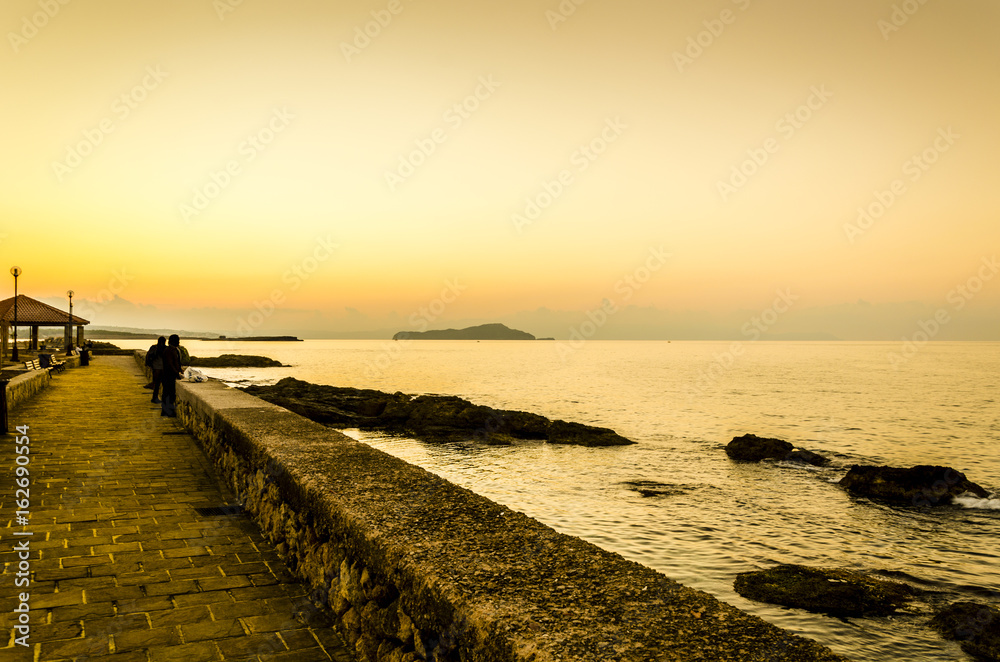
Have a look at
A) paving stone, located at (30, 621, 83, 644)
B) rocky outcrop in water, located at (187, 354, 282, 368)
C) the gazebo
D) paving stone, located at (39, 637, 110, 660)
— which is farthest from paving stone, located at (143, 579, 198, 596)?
rocky outcrop in water, located at (187, 354, 282, 368)

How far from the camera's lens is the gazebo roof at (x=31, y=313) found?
83.1 ft

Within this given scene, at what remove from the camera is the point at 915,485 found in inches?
554

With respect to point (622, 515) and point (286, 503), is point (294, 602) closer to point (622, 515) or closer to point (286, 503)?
point (286, 503)

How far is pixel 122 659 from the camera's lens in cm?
278

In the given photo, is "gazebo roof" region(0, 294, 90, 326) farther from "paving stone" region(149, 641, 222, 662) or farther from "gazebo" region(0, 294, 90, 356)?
"paving stone" region(149, 641, 222, 662)

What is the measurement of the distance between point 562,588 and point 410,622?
2.09ft

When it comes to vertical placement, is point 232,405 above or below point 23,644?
above

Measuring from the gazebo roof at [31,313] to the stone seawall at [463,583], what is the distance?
90.5ft

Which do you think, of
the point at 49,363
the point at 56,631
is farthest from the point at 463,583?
the point at 49,363

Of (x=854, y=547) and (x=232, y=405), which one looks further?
(x=854, y=547)

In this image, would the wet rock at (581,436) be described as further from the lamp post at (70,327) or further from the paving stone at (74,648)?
the lamp post at (70,327)

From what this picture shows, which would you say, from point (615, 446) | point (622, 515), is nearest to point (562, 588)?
point (622, 515)

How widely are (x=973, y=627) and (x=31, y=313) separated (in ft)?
105

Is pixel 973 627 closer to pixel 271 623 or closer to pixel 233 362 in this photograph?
pixel 271 623
